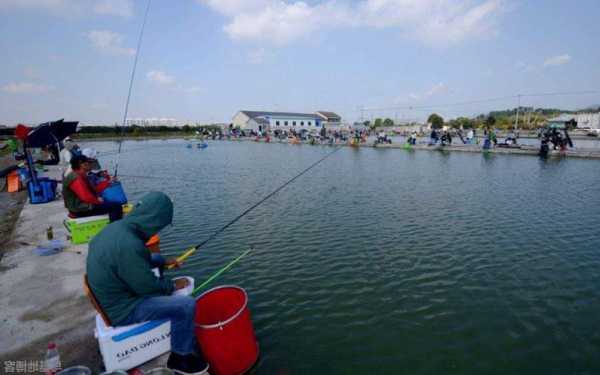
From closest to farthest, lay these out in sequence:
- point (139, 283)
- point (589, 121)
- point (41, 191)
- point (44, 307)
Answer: point (139, 283)
point (44, 307)
point (41, 191)
point (589, 121)

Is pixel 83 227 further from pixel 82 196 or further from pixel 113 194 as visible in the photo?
pixel 113 194

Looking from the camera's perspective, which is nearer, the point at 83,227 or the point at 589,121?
the point at 83,227

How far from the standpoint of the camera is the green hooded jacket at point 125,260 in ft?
10.4

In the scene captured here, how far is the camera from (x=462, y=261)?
7.38 m

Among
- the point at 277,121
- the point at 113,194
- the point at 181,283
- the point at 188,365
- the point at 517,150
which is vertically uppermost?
the point at 277,121

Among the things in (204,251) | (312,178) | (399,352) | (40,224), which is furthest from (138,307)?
(312,178)

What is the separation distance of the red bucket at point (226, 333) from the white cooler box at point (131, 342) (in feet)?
1.46

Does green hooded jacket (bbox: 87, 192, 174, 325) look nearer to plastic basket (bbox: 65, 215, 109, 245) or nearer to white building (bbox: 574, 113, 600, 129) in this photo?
plastic basket (bbox: 65, 215, 109, 245)

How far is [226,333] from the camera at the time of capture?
11.7ft

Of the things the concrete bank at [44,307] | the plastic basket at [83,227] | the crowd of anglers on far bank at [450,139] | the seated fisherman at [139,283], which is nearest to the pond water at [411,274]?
the seated fisherman at [139,283]

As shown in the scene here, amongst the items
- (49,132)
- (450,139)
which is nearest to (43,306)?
(49,132)

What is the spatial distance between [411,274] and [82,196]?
6.89m

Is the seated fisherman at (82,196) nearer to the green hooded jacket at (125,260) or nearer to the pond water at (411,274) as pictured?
the pond water at (411,274)

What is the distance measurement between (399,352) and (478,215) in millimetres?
7692
